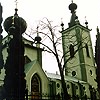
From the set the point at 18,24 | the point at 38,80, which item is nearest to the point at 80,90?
the point at 38,80

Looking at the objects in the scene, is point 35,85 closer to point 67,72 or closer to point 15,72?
point 67,72

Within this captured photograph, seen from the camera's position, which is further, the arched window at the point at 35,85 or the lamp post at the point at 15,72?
the arched window at the point at 35,85

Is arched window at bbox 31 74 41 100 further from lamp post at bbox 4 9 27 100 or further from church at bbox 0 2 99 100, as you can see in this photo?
lamp post at bbox 4 9 27 100

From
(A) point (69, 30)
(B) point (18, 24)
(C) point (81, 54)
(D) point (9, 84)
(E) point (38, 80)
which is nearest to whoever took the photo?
(D) point (9, 84)

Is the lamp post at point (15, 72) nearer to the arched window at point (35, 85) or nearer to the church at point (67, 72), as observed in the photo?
the church at point (67, 72)

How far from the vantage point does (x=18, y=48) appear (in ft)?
37.5

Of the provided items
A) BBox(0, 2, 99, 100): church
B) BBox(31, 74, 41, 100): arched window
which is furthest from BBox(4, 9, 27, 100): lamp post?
BBox(31, 74, 41, 100): arched window

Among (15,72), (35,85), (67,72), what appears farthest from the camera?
(67,72)

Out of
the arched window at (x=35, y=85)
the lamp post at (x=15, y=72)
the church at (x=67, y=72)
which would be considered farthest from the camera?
the church at (x=67, y=72)

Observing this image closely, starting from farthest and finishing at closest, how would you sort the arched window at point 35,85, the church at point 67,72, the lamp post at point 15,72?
the church at point 67,72
the arched window at point 35,85
the lamp post at point 15,72

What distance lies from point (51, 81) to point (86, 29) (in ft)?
57.6

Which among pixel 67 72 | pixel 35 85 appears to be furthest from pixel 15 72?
pixel 67 72

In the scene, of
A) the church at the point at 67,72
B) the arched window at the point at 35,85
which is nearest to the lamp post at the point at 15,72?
the church at the point at 67,72

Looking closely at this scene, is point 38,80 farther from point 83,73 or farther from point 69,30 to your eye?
point 69,30
